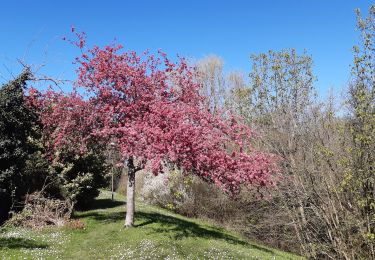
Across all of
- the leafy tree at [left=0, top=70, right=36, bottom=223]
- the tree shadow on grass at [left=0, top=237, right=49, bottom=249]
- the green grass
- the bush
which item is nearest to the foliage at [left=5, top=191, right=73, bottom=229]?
the green grass

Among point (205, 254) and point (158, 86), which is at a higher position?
point (158, 86)

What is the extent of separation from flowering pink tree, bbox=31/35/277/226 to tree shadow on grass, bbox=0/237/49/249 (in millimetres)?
4933

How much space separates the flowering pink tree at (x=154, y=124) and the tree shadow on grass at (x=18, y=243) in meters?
4.93

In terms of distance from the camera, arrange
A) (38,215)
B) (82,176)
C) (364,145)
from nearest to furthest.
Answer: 1. (364,145)
2. (38,215)
3. (82,176)

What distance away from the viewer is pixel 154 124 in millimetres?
18281

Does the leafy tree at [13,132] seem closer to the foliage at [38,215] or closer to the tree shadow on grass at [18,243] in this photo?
the foliage at [38,215]

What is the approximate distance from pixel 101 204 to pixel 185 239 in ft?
53.0

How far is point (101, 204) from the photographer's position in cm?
3394

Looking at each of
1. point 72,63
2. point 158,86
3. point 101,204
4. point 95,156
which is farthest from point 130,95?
point 101,204

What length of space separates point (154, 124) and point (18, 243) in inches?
338

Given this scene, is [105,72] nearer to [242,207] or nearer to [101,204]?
[101,204]

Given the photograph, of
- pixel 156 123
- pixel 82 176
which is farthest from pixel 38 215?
pixel 156 123

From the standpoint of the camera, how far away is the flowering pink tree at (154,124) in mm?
17438

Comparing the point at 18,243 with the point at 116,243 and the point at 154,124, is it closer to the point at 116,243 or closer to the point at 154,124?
the point at 116,243
